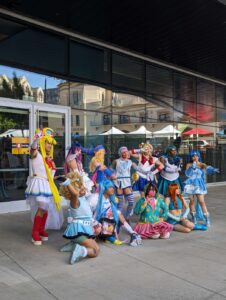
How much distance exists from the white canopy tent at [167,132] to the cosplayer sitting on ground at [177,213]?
5540 millimetres

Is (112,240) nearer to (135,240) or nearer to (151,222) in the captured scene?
(135,240)

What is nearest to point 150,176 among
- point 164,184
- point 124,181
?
point 164,184

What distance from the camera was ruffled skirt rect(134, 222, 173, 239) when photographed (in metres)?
6.40

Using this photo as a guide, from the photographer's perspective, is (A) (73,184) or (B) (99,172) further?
(B) (99,172)

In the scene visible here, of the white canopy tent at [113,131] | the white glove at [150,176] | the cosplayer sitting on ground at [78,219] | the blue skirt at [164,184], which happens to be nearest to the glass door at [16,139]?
the white canopy tent at [113,131]

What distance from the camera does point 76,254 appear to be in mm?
4949

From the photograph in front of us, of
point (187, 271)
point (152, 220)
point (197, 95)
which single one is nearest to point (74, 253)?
point (187, 271)

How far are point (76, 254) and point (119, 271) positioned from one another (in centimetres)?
62

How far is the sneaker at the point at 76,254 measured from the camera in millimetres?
4930

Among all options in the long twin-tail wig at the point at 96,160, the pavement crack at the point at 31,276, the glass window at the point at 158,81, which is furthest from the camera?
the glass window at the point at 158,81

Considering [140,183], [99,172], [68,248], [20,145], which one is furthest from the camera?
[20,145]

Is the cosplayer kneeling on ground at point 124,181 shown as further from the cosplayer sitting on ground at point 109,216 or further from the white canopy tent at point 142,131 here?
the white canopy tent at point 142,131

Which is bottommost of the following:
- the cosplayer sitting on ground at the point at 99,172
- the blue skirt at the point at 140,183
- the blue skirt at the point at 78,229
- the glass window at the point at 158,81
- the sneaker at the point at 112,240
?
the sneaker at the point at 112,240

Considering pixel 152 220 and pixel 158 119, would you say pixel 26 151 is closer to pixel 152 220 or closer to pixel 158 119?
pixel 152 220
